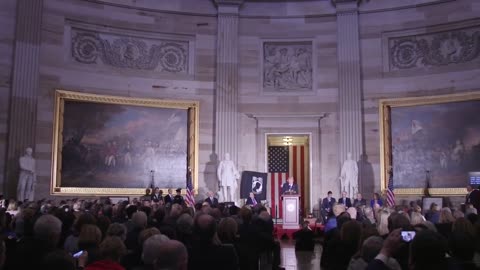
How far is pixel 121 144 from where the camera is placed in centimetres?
2253

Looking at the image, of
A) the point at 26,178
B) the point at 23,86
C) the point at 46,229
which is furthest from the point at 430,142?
the point at 46,229

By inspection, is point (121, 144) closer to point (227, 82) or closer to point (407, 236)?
point (227, 82)

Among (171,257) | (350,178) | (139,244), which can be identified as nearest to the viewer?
(171,257)

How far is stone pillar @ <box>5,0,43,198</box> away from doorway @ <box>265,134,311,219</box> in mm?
9884

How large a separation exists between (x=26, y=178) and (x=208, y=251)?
15336 mm

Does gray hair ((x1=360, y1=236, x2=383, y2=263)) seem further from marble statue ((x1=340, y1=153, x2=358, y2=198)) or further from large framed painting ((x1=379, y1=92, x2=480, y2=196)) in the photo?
large framed painting ((x1=379, y1=92, x2=480, y2=196))

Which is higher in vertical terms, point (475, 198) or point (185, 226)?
point (475, 198)

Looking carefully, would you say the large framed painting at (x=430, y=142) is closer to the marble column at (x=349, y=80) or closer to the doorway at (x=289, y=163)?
the marble column at (x=349, y=80)

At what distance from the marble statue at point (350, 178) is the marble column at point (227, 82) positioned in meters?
4.58

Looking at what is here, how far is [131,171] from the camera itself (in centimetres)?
2256

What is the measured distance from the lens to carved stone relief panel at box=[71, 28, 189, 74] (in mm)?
22295

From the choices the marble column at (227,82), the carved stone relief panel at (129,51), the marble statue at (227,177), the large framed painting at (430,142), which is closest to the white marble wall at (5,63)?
the carved stone relief panel at (129,51)

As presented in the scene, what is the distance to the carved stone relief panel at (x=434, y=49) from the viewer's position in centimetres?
2173

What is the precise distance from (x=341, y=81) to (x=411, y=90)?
289 cm
